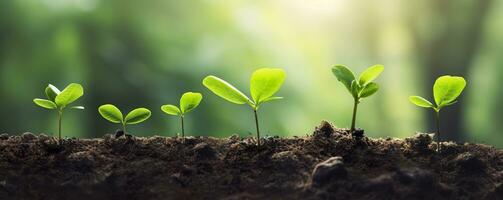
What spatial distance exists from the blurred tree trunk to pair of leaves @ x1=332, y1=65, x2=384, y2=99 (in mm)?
4149

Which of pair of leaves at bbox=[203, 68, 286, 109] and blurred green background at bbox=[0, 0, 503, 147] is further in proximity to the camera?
blurred green background at bbox=[0, 0, 503, 147]

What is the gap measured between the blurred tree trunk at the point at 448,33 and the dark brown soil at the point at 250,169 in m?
4.16

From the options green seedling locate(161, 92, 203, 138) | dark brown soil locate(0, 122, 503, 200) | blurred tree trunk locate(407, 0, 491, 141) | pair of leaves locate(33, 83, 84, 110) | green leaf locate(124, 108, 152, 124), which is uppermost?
blurred tree trunk locate(407, 0, 491, 141)

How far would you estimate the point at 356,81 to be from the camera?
123cm

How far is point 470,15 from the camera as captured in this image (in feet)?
17.7

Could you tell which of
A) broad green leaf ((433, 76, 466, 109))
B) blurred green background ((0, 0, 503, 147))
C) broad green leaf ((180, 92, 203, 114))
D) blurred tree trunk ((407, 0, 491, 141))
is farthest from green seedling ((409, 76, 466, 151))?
blurred tree trunk ((407, 0, 491, 141))

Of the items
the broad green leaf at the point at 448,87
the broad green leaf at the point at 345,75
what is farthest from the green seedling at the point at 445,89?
the broad green leaf at the point at 345,75

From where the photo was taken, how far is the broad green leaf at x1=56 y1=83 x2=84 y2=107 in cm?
127

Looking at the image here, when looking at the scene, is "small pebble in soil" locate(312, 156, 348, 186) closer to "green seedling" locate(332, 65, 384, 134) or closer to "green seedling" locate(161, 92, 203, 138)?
"green seedling" locate(332, 65, 384, 134)

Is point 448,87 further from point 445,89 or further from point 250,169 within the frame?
point 250,169

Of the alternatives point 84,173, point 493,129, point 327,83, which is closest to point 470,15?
point 493,129

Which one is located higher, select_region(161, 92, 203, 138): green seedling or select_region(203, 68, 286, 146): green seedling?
select_region(203, 68, 286, 146): green seedling

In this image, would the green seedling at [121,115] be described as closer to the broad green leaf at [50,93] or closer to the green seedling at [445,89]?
the broad green leaf at [50,93]

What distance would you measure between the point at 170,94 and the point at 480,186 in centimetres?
365
